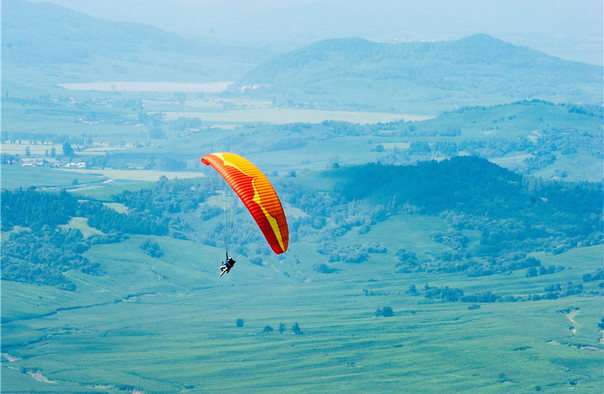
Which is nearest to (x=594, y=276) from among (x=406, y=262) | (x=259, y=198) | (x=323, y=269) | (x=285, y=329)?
(x=406, y=262)

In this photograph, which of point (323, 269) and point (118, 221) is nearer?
point (323, 269)

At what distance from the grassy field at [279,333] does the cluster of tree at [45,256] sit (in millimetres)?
2210

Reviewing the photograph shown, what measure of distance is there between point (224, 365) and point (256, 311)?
22816 mm

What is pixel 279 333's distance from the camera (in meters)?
148

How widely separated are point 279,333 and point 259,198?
266 feet

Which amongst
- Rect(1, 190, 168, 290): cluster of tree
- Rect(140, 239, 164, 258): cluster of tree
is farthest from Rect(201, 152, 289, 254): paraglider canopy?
Rect(140, 239, 164, 258): cluster of tree

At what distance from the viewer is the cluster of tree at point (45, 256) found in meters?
166

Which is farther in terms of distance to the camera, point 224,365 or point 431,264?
point 431,264

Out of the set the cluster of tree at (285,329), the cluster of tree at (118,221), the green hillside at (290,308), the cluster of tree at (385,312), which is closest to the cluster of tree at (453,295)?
the green hillside at (290,308)

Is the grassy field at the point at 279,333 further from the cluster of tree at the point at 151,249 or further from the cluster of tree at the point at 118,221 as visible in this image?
the cluster of tree at the point at 118,221

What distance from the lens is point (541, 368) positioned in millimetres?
138250

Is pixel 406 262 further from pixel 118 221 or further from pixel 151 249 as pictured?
pixel 118 221

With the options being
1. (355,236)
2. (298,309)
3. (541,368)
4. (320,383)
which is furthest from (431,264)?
(320,383)

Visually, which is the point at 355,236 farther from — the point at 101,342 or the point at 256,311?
the point at 101,342
